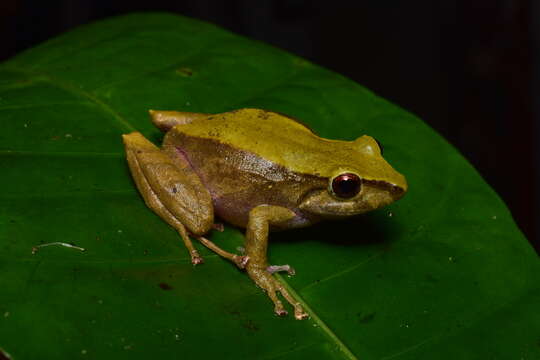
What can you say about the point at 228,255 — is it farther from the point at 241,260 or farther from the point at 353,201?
the point at 353,201

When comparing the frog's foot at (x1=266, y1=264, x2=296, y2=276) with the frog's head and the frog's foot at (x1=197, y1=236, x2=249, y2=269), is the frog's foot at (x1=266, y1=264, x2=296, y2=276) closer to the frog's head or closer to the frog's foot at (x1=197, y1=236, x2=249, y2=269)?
the frog's foot at (x1=197, y1=236, x2=249, y2=269)

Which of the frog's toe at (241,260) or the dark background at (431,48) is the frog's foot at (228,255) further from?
the dark background at (431,48)

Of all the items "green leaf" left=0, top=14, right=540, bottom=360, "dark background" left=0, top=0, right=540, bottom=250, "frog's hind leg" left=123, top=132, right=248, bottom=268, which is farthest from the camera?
"dark background" left=0, top=0, right=540, bottom=250

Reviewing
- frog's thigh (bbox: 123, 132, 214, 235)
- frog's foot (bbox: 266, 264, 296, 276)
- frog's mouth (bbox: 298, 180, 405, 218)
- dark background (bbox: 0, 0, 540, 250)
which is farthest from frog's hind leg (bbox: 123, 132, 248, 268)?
dark background (bbox: 0, 0, 540, 250)

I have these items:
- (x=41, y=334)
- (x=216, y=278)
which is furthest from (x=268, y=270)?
(x=41, y=334)

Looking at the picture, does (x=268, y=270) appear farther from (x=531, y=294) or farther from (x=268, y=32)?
(x=268, y=32)
